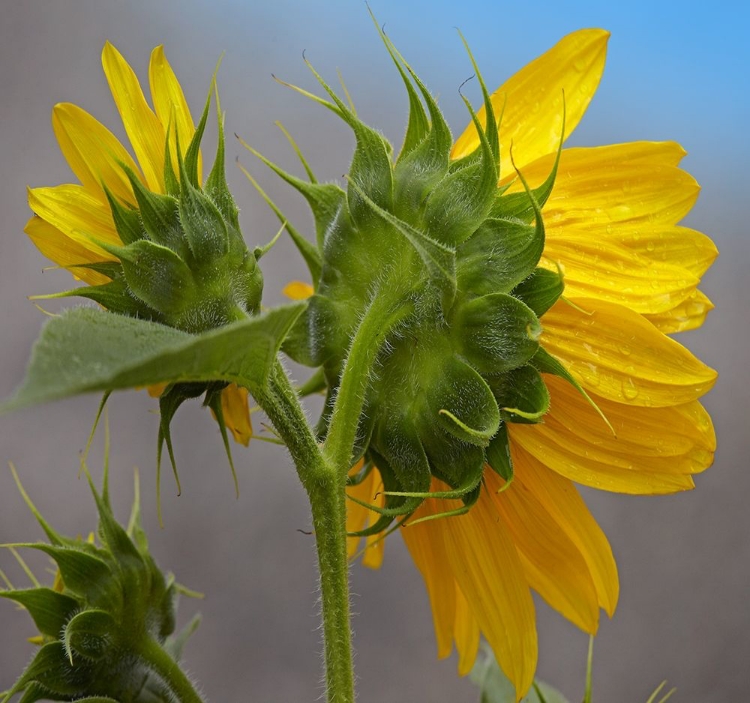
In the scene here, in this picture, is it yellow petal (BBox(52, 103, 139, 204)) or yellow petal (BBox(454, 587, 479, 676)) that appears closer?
yellow petal (BBox(52, 103, 139, 204))

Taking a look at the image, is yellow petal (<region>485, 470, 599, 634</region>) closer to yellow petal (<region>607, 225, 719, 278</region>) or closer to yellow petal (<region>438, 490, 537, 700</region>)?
yellow petal (<region>438, 490, 537, 700</region>)

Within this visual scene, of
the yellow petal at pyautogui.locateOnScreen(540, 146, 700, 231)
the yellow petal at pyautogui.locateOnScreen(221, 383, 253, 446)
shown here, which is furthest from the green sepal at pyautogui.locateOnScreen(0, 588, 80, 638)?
the yellow petal at pyautogui.locateOnScreen(540, 146, 700, 231)

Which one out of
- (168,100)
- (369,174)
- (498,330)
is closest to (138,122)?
(168,100)

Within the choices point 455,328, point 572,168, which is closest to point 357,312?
point 455,328

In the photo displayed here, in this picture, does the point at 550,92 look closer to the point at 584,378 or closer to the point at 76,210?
the point at 584,378

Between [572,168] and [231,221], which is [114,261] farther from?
[572,168]
